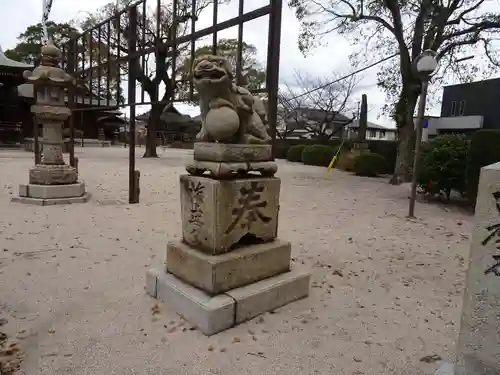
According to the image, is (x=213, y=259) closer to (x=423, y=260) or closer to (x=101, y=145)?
(x=423, y=260)

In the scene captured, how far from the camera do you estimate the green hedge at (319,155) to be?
1725cm

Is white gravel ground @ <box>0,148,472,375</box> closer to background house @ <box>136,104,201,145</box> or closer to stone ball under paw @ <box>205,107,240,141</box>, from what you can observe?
stone ball under paw @ <box>205,107,240,141</box>

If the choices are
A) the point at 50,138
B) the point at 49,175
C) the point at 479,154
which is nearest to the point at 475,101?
the point at 479,154

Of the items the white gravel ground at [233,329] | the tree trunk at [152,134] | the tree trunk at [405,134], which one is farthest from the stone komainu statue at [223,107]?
the tree trunk at [152,134]

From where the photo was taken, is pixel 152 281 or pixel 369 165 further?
pixel 369 165

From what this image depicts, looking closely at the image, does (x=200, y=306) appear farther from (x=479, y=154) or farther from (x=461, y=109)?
(x=461, y=109)

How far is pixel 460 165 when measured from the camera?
700 cm

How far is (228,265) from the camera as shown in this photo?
2.46m

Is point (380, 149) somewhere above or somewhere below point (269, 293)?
above

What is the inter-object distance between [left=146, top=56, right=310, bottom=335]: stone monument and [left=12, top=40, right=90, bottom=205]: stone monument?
4.15 m

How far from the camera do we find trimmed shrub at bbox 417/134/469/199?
7023 millimetres

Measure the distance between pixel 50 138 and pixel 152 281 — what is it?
15.4 feet

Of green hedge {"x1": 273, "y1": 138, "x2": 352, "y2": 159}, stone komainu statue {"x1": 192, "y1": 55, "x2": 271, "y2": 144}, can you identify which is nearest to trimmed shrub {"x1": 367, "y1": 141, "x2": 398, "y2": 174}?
green hedge {"x1": 273, "y1": 138, "x2": 352, "y2": 159}

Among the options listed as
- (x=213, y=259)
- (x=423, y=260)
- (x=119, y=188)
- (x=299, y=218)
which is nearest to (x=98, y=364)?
(x=213, y=259)
